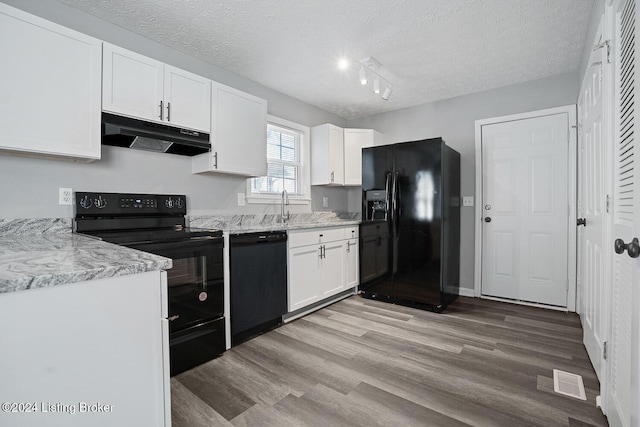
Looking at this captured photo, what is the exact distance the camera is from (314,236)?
3078 mm

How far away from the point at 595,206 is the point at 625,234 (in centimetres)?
82

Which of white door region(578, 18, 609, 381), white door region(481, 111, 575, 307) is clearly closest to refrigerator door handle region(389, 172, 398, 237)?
white door region(481, 111, 575, 307)

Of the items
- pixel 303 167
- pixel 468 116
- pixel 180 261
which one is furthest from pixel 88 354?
pixel 468 116

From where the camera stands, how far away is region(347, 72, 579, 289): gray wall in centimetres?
323

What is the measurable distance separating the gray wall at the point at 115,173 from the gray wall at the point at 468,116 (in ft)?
6.18

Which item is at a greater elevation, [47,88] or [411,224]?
[47,88]

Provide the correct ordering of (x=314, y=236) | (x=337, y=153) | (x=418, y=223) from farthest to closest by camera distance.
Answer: (x=337, y=153), (x=418, y=223), (x=314, y=236)

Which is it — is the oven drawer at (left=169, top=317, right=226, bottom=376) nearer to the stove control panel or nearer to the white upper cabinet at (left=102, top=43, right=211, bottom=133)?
the stove control panel

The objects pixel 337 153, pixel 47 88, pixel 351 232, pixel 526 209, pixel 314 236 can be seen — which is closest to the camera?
pixel 47 88

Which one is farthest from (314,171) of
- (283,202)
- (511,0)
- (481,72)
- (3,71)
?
(3,71)

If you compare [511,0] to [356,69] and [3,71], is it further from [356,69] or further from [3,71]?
[3,71]

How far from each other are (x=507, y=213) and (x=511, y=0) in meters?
2.17

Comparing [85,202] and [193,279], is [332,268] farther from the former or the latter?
[85,202]

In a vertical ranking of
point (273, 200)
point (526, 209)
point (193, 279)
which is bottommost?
point (193, 279)
